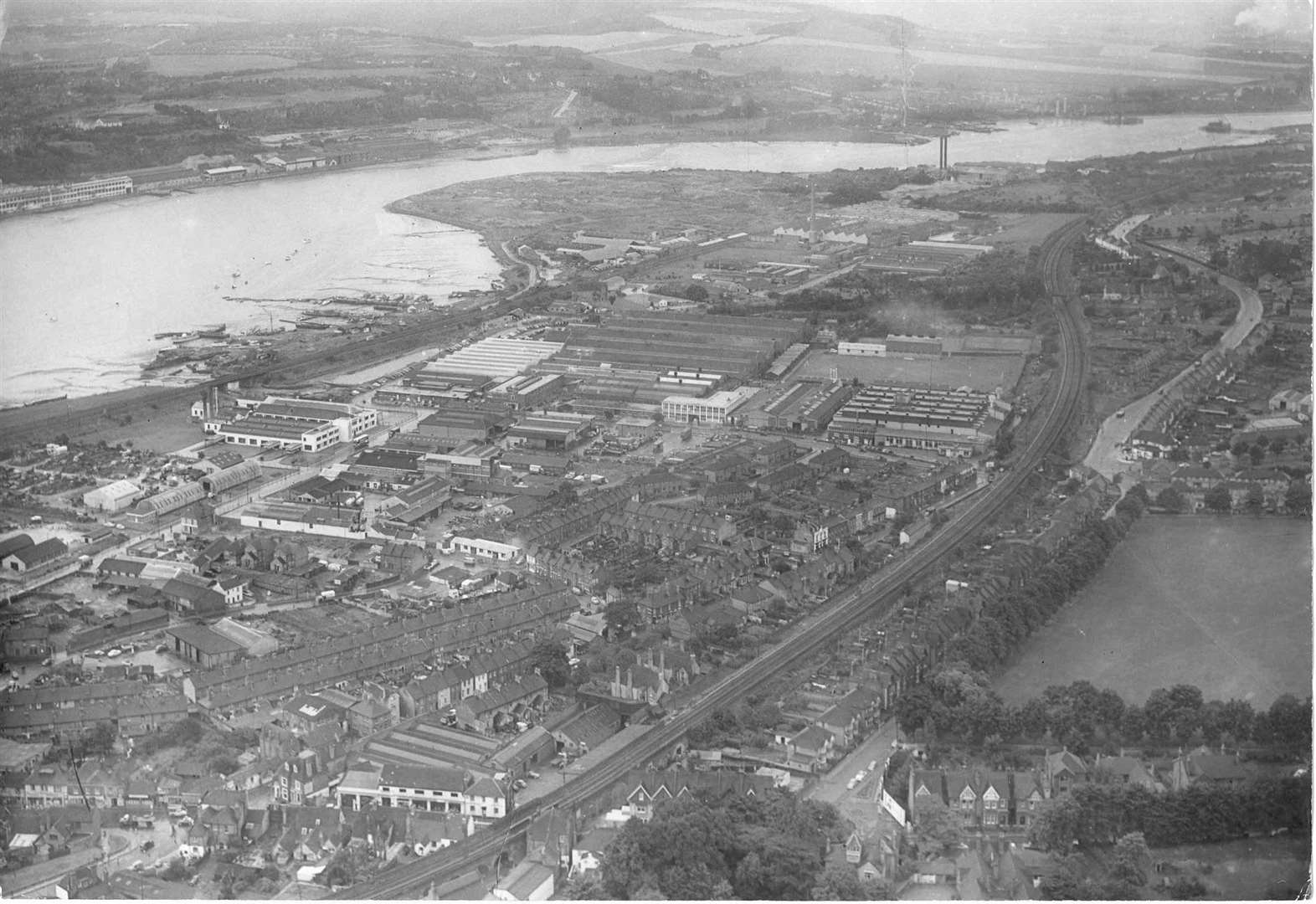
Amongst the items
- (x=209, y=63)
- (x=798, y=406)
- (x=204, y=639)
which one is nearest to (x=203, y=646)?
(x=204, y=639)

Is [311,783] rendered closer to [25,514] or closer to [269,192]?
[25,514]

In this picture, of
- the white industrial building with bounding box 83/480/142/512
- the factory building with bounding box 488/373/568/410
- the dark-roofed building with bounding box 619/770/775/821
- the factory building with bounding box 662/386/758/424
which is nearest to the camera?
the dark-roofed building with bounding box 619/770/775/821

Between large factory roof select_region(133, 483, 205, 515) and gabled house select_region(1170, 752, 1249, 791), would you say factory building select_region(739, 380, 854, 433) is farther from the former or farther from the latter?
gabled house select_region(1170, 752, 1249, 791)

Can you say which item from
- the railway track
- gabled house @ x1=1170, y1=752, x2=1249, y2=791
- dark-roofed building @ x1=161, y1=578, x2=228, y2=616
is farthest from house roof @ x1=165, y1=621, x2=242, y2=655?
gabled house @ x1=1170, y1=752, x2=1249, y2=791

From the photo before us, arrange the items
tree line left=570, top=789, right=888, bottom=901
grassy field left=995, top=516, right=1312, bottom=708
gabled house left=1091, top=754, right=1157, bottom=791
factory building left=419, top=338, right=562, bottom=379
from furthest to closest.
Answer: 1. factory building left=419, top=338, right=562, bottom=379
2. grassy field left=995, top=516, right=1312, bottom=708
3. gabled house left=1091, top=754, right=1157, bottom=791
4. tree line left=570, top=789, right=888, bottom=901

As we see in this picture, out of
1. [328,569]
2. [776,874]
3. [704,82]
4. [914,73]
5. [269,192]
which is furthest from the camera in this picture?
[269,192]

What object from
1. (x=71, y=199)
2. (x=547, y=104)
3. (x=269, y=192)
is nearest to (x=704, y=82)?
(x=547, y=104)
